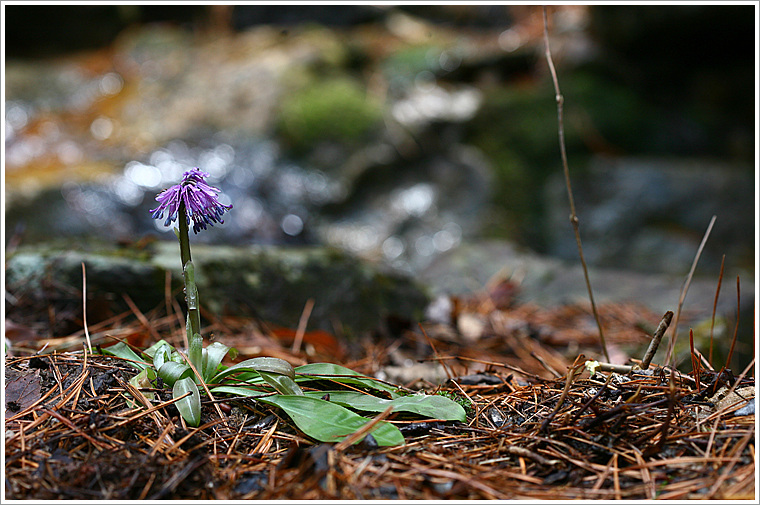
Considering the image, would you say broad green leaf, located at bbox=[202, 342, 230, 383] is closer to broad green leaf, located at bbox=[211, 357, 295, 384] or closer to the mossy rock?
broad green leaf, located at bbox=[211, 357, 295, 384]

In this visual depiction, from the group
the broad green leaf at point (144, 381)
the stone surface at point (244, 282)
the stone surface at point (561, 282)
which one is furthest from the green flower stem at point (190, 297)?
the stone surface at point (561, 282)

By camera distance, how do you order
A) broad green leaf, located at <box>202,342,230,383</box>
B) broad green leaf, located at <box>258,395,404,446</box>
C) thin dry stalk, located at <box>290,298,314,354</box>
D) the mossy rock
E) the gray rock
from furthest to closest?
the mossy rock → the gray rock → thin dry stalk, located at <box>290,298,314,354</box> → broad green leaf, located at <box>202,342,230,383</box> → broad green leaf, located at <box>258,395,404,446</box>

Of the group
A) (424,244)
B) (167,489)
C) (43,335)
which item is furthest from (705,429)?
(424,244)

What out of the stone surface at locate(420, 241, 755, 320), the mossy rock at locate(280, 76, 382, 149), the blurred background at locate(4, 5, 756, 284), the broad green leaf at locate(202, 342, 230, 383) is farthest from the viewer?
the mossy rock at locate(280, 76, 382, 149)

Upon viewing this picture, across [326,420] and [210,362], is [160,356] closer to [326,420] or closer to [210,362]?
[210,362]

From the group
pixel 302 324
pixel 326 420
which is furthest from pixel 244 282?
pixel 326 420

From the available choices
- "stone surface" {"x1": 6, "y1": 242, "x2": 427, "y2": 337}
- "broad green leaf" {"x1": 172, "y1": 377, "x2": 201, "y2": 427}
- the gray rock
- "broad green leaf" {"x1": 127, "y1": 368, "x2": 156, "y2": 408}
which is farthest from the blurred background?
"broad green leaf" {"x1": 172, "y1": 377, "x2": 201, "y2": 427}

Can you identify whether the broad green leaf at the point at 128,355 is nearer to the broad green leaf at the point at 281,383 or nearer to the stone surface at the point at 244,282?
the broad green leaf at the point at 281,383
